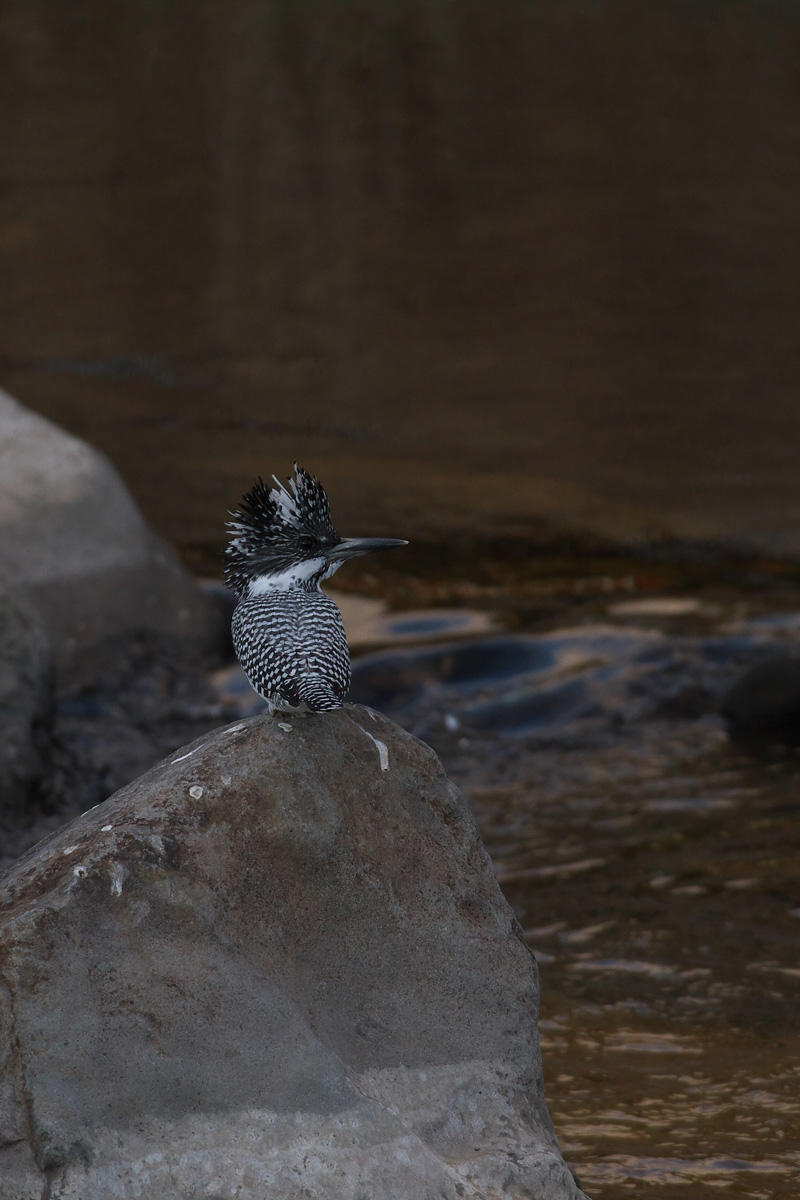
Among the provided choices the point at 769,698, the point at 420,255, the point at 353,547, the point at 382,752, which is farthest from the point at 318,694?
the point at 420,255

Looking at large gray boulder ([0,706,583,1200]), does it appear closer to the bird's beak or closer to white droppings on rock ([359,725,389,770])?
white droppings on rock ([359,725,389,770])

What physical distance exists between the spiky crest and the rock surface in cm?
385

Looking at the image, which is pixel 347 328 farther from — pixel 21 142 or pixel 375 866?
pixel 375 866

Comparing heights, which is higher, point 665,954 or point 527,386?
point 527,386

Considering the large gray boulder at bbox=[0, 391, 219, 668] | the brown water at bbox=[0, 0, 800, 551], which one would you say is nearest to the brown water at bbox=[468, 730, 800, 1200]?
the large gray boulder at bbox=[0, 391, 219, 668]

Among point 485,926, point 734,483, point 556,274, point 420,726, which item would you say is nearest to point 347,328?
point 556,274

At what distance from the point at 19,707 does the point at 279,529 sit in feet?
13.3

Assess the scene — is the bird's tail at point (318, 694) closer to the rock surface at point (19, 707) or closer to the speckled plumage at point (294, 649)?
the speckled plumage at point (294, 649)

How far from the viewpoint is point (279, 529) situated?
13.0 ft

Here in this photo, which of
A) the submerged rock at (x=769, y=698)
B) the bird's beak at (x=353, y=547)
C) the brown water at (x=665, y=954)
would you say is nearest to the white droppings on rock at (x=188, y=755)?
the bird's beak at (x=353, y=547)

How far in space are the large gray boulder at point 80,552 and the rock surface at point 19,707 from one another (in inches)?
62.4

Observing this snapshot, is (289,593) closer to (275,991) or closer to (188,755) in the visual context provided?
(188,755)

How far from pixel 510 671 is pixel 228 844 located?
6.91 m

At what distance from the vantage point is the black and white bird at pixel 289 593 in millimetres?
→ 3672
